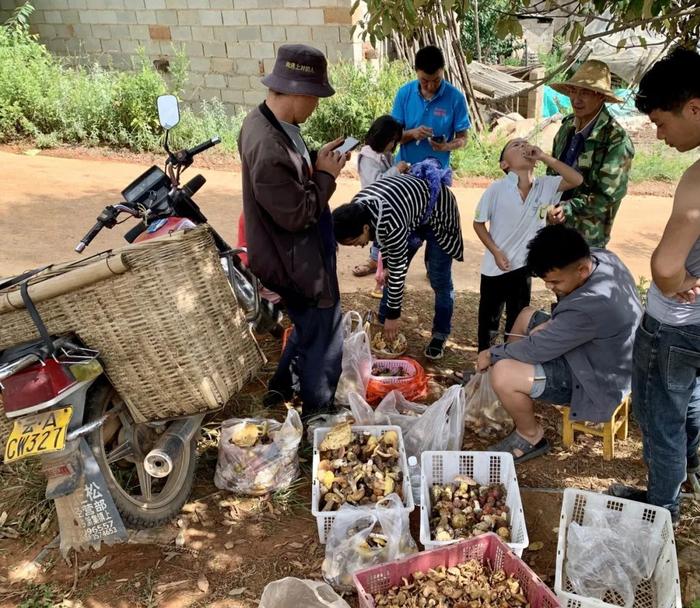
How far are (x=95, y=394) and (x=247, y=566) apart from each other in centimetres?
98

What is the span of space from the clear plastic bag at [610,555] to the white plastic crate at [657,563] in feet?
0.07

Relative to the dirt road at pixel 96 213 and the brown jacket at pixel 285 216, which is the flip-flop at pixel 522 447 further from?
the dirt road at pixel 96 213

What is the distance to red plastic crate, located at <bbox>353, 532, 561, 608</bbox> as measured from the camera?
6.91 feet

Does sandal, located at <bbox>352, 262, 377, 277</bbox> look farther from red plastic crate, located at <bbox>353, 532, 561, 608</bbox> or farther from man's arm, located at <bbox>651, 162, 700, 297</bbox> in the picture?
man's arm, located at <bbox>651, 162, 700, 297</bbox>

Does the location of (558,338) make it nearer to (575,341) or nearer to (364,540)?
(575,341)

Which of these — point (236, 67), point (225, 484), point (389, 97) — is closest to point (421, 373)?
point (225, 484)

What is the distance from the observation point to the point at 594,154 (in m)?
3.41

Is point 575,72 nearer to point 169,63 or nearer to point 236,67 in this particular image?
point 236,67

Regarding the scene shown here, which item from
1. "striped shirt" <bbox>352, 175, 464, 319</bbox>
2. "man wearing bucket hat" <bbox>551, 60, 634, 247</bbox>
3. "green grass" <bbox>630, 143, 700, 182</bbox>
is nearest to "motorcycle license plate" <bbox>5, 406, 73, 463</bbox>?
"striped shirt" <bbox>352, 175, 464, 319</bbox>

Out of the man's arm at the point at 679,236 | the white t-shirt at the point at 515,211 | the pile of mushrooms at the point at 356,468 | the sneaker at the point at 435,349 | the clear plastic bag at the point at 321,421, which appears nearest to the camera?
the man's arm at the point at 679,236

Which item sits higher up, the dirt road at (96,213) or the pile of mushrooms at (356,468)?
the pile of mushrooms at (356,468)

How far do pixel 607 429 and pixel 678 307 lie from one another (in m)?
1.02

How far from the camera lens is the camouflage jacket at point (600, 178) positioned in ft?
11.0

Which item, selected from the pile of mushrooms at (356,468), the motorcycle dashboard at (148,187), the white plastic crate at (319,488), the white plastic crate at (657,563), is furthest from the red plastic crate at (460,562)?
the motorcycle dashboard at (148,187)
